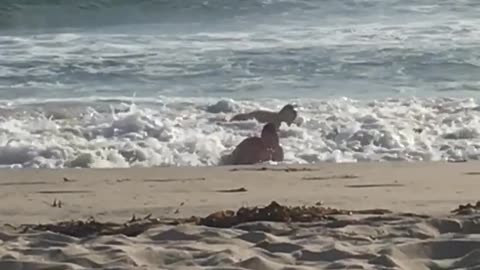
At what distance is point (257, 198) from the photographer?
5297 mm

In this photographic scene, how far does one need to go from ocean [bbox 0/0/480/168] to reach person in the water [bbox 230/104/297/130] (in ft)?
0.29

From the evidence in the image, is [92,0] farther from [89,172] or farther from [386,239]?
[386,239]

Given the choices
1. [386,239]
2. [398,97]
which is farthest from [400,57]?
[386,239]

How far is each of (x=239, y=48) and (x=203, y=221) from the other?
10258 mm

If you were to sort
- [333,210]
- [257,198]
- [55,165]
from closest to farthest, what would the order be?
[333,210]
[257,198]
[55,165]

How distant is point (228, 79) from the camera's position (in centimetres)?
1209

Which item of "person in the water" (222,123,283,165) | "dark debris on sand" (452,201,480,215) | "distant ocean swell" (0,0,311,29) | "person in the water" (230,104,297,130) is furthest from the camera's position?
"distant ocean swell" (0,0,311,29)

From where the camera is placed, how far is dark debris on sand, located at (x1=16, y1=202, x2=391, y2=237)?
Result: 169 inches

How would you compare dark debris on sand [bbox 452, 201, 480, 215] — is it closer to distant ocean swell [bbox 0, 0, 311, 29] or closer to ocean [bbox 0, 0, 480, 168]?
ocean [bbox 0, 0, 480, 168]

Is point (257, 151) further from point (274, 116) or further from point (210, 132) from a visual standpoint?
point (274, 116)

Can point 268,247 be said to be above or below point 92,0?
below

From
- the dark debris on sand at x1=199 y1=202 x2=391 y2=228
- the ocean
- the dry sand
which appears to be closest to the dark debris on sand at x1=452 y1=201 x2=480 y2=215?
the dry sand

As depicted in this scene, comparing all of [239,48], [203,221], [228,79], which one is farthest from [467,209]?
[239,48]

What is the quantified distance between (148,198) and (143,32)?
1168 cm
